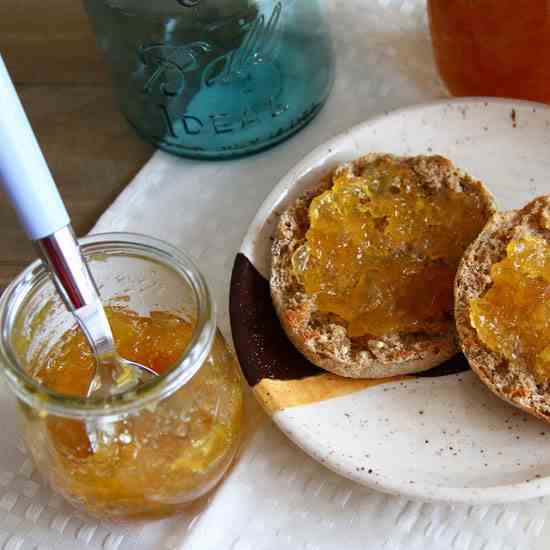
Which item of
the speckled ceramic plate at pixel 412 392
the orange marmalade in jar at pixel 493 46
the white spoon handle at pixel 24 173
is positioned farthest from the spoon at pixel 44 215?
the orange marmalade in jar at pixel 493 46

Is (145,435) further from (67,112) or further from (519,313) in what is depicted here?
(67,112)

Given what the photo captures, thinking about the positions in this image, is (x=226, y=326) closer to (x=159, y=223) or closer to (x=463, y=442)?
(x=159, y=223)

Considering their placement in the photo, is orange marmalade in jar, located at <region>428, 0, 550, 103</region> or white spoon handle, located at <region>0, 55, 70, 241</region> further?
orange marmalade in jar, located at <region>428, 0, 550, 103</region>

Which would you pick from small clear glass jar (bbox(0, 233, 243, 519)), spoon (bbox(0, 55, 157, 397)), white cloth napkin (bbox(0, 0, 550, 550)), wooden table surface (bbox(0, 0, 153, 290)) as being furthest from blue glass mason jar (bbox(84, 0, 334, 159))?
spoon (bbox(0, 55, 157, 397))

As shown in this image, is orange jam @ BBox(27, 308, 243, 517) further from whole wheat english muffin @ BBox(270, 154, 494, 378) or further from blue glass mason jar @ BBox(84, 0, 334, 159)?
blue glass mason jar @ BBox(84, 0, 334, 159)

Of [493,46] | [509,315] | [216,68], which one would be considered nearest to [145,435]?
[509,315]

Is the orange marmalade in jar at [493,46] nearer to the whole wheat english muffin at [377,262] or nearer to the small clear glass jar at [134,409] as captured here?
the whole wheat english muffin at [377,262]

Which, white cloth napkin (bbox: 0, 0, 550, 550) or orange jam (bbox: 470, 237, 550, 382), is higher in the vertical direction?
orange jam (bbox: 470, 237, 550, 382)
